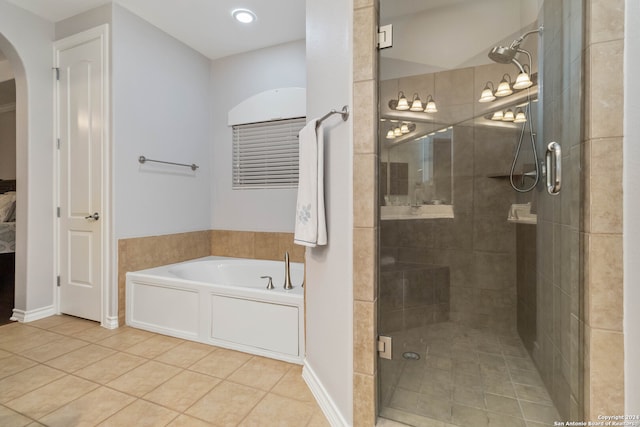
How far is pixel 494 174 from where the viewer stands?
1.45 meters

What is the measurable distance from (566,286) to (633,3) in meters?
0.99

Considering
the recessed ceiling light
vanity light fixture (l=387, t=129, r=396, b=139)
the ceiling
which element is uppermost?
the ceiling

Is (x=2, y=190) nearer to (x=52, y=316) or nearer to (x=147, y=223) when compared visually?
(x=52, y=316)

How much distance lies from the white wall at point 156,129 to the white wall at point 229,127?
0.40ft

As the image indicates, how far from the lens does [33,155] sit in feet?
8.47

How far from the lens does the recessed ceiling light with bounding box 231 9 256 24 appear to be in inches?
99.9

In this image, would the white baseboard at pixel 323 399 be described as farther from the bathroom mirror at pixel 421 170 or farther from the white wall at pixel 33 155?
the white wall at pixel 33 155

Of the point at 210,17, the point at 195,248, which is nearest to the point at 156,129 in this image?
the point at 210,17

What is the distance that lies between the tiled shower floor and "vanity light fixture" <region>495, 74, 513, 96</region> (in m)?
1.14

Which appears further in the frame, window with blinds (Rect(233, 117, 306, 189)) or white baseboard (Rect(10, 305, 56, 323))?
window with blinds (Rect(233, 117, 306, 189))

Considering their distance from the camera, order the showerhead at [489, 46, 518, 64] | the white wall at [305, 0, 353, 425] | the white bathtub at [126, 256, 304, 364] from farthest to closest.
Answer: the white bathtub at [126, 256, 304, 364]
the showerhead at [489, 46, 518, 64]
the white wall at [305, 0, 353, 425]

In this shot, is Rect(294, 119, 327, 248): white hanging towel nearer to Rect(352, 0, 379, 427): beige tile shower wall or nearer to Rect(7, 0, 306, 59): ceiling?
Rect(352, 0, 379, 427): beige tile shower wall

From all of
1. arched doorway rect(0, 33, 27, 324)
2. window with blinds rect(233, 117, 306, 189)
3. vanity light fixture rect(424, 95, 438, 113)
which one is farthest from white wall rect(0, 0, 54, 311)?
vanity light fixture rect(424, 95, 438, 113)

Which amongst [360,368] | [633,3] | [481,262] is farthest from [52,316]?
[633,3]
